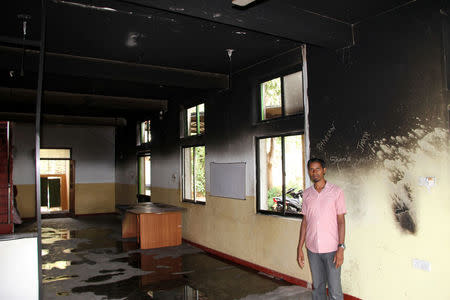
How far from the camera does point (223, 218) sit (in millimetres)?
6938

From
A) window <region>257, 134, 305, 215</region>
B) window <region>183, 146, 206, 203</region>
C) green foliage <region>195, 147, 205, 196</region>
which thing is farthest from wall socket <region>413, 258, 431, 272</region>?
green foliage <region>195, 147, 205, 196</region>

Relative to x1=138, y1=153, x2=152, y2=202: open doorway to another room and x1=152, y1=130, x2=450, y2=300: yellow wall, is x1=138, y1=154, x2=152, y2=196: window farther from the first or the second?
x1=152, y1=130, x2=450, y2=300: yellow wall

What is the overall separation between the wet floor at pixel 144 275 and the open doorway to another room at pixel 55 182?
19.1 feet

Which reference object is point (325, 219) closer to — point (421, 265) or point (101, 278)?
point (421, 265)

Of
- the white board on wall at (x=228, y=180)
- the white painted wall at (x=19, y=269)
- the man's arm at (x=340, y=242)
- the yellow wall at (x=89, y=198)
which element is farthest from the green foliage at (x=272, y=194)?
the yellow wall at (x=89, y=198)

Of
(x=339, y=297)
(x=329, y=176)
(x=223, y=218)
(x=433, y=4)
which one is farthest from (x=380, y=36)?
(x=223, y=218)

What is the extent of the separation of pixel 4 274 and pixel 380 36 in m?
4.24

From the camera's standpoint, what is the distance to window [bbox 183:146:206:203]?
313 inches

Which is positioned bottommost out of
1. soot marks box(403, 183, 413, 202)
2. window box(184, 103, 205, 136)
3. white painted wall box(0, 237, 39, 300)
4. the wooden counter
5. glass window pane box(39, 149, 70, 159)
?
the wooden counter

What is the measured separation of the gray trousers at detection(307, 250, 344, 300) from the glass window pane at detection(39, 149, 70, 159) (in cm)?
1188

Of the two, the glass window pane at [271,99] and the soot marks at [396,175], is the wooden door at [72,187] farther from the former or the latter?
the soot marks at [396,175]

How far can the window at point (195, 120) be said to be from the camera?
7.96 meters

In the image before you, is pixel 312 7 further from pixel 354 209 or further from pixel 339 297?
pixel 339 297

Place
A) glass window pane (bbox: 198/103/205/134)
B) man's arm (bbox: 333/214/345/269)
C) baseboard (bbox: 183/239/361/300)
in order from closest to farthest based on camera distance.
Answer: man's arm (bbox: 333/214/345/269), baseboard (bbox: 183/239/361/300), glass window pane (bbox: 198/103/205/134)
